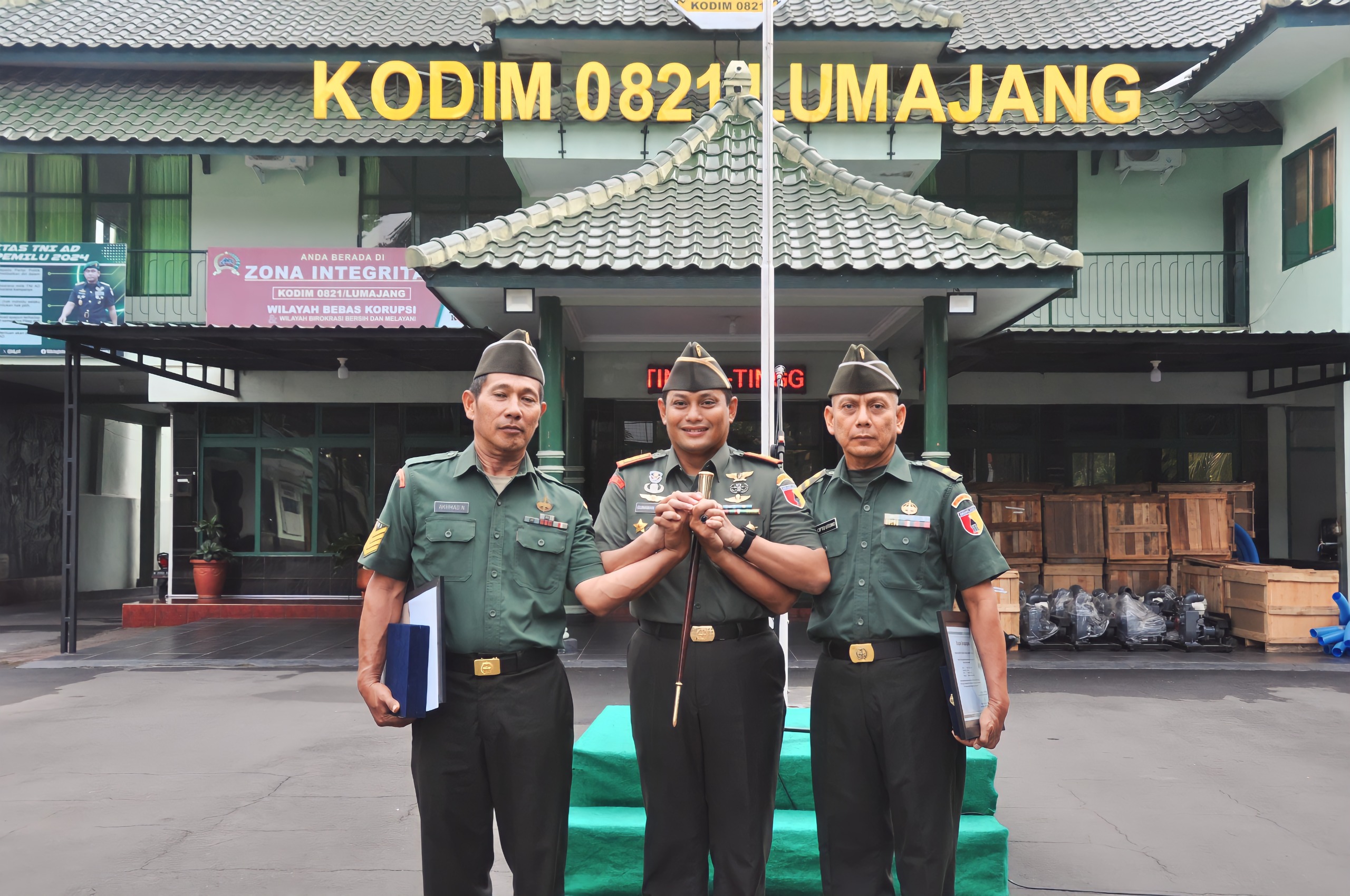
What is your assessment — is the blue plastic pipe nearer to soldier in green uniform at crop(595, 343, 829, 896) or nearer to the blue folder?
soldier in green uniform at crop(595, 343, 829, 896)

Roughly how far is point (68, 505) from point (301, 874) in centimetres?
755

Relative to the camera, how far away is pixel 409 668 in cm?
274

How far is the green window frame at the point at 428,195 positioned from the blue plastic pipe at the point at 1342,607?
11.1 m

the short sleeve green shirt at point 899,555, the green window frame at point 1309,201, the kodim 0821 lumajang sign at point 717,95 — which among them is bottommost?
the short sleeve green shirt at point 899,555

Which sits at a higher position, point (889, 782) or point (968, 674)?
point (968, 674)

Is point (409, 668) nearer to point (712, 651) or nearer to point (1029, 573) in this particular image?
point (712, 651)

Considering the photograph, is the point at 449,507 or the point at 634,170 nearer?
the point at 449,507

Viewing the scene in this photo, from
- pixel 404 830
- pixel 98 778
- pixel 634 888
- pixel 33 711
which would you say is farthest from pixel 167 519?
pixel 634 888

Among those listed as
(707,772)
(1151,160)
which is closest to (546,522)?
(707,772)

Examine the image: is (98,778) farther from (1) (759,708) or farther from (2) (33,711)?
(1) (759,708)

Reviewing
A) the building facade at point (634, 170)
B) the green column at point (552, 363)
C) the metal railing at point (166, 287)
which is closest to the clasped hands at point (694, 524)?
the green column at point (552, 363)

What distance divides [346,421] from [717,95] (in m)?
6.77

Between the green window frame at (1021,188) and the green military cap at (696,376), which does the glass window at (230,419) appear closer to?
the green window frame at (1021,188)

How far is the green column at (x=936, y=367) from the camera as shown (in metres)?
8.95
